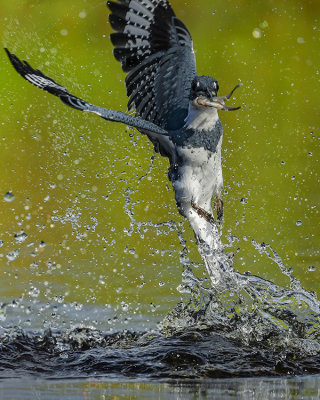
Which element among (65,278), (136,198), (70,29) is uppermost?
(70,29)

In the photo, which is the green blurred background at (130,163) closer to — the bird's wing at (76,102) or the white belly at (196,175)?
the white belly at (196,175)

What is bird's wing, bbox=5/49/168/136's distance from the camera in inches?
203

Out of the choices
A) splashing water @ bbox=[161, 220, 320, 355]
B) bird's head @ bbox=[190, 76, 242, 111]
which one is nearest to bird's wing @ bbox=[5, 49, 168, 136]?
bird's head @ bbox=[190, 76, 242, 111]

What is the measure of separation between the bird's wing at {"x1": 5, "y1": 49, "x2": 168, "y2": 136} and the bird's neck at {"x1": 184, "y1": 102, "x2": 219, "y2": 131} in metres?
0.19

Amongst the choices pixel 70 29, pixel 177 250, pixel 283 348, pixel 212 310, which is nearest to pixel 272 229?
pixel 177 250

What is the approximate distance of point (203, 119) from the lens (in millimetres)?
5770

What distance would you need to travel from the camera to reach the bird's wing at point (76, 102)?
203 inches

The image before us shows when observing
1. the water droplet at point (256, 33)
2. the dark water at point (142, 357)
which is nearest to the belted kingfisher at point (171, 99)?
the dark water at point (142, 357)

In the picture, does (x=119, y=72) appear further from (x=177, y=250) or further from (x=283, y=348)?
(x=283, y=348)

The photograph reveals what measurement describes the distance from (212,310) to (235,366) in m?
1.12

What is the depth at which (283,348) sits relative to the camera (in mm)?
4996

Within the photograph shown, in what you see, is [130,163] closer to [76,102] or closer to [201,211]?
[201,211]

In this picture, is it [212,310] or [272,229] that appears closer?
[212,310]

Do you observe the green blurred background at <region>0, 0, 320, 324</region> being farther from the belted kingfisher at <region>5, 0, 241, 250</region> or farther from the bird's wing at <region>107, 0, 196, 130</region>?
the bird's wing at <region>107, 0, 196, 130</region>
